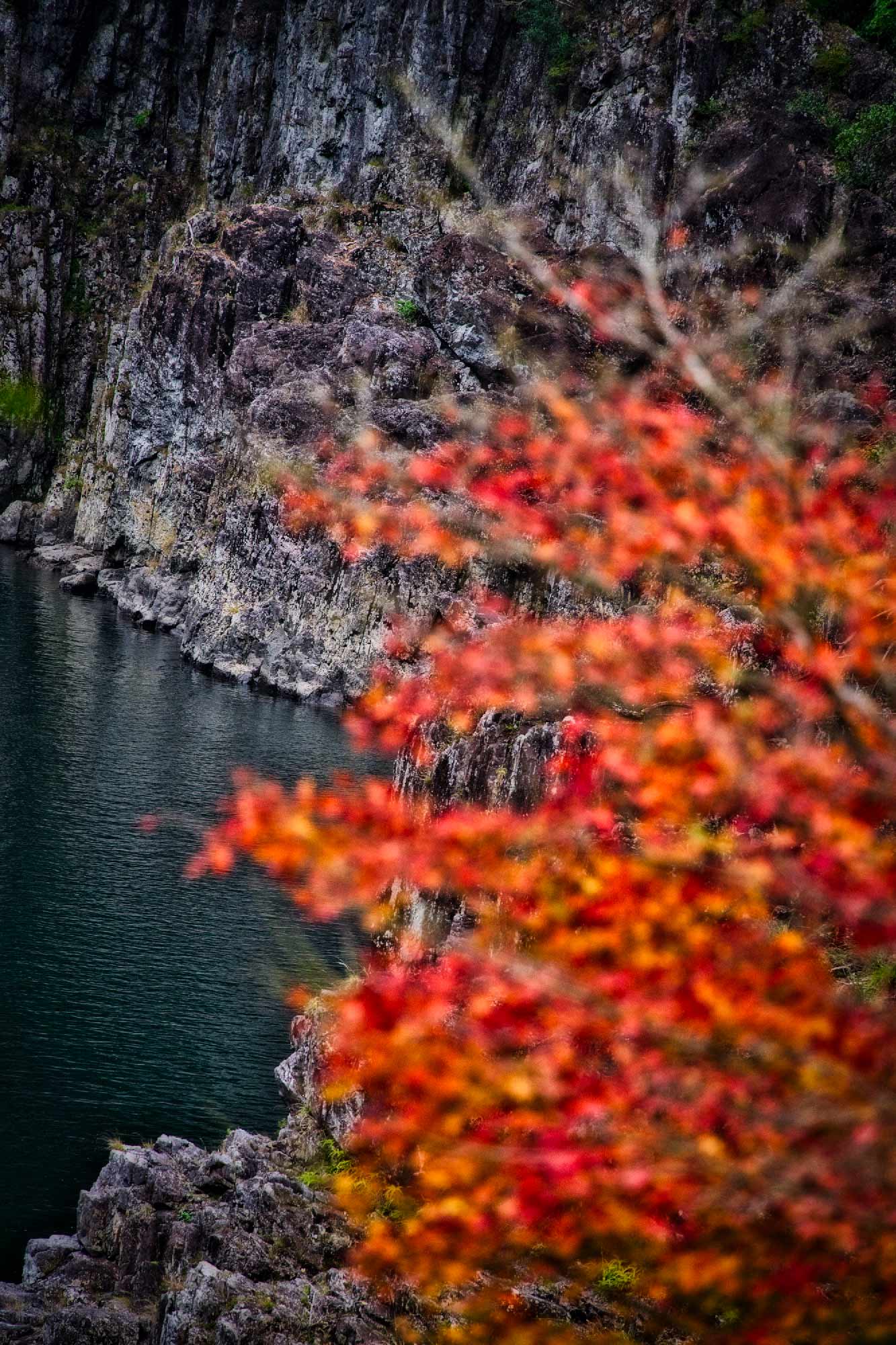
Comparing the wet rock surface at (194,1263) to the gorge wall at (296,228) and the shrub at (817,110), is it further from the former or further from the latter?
the shrub at (817,110)

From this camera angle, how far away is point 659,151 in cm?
9031

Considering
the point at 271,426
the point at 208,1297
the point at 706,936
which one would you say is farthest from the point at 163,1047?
the point at 271,426

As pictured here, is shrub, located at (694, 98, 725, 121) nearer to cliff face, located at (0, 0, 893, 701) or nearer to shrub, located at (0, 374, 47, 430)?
cliff face, located at (0, 0, 893, 701)

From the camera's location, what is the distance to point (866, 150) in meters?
80.4

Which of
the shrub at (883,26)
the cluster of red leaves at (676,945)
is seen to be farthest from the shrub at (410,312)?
the cluster of red leaves at (676,945)

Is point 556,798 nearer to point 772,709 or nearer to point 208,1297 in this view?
point 208,1297

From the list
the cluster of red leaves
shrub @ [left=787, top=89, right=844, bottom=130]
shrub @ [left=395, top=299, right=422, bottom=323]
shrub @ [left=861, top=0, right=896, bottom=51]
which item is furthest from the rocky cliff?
shrub @ [left=861, top=0, right=896, bottom=51]

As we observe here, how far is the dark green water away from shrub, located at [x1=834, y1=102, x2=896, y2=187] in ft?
181

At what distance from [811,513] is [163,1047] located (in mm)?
29290

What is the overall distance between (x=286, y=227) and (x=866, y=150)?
5382 centimetres

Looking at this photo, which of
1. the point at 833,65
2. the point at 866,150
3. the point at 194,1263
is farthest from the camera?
the point at 833,65

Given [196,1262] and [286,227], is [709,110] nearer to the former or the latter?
[286,227]

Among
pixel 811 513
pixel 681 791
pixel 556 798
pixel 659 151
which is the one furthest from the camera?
pixel 659 151

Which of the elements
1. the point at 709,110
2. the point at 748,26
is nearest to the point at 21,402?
the point at 709,110
